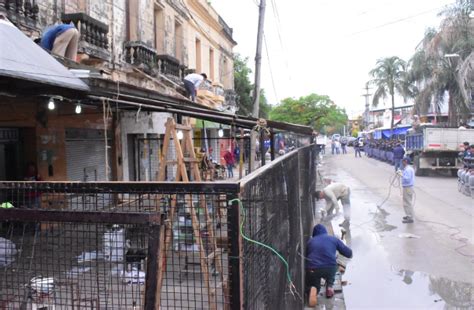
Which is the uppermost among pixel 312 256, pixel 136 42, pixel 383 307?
pixel 136 42

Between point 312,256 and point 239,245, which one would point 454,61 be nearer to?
point 312,256

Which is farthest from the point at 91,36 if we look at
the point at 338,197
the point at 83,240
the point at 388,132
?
the point at 388,132

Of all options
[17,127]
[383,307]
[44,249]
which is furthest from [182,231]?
[17,127]

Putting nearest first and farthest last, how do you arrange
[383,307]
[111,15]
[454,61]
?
[383,307] → [111,15] → [454,61]

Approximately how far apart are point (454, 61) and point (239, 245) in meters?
30.8

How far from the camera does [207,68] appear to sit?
23984 mm

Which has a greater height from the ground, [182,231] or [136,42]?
[136,42]

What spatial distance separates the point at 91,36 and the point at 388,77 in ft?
131

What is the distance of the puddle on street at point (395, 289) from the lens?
6.25 m

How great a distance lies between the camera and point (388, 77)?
151ft

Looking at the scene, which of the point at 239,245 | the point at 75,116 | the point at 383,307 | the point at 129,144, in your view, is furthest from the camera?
the point at 129,144

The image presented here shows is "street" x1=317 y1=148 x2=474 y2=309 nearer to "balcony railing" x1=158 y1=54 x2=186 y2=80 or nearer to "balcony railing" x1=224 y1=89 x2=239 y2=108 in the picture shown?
"balcony railing" x1=158 y1=54 x2=186 y2=80

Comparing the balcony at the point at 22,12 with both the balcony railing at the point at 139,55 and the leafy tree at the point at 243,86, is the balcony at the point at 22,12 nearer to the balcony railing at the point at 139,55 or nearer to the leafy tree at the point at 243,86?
the balcony railing at the point at 139,55

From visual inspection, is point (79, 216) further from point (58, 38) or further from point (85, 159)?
point (85, 159)
